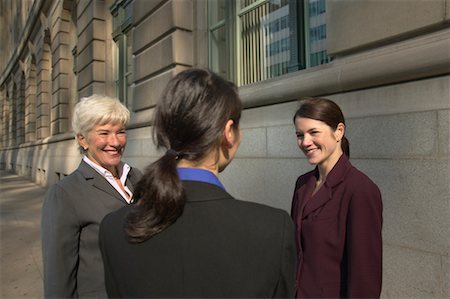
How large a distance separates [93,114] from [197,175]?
1.33 metres

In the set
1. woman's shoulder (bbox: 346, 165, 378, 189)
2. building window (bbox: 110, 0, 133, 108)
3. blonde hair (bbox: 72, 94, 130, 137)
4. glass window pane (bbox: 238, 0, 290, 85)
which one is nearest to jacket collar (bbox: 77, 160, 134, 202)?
blonde hair (bbox: 72, 94, 130, 137)

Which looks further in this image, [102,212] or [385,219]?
[385,219]

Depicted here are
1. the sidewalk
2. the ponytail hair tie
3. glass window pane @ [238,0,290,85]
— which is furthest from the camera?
glass window pane @ [238,0,290,85]

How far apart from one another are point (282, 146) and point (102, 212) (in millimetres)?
2657

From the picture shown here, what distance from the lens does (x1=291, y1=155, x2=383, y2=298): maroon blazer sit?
179cm

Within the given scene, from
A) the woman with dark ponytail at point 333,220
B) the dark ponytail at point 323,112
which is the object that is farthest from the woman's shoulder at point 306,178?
the dark ponytail at point 323,112

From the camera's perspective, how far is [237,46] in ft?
19.6

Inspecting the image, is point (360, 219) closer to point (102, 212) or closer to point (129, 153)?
point (102, 212)

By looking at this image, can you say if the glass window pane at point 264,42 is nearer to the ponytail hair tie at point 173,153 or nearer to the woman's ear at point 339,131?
the woman's ear at point 339,131

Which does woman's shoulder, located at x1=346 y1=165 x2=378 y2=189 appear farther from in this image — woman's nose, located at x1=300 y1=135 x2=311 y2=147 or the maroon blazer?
woman's nose, located at x1=300 y1=135 x2=311 y2=147

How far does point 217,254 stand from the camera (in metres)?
1.01

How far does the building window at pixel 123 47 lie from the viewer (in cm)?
921

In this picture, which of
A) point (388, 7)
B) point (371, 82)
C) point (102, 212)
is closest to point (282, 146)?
point (371, 82)

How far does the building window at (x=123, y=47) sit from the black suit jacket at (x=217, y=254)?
8556 millimetres
